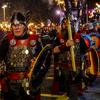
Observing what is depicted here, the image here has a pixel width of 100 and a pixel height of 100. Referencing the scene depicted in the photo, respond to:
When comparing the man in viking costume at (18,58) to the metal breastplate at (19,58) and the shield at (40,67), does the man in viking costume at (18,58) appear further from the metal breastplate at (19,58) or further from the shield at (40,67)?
the shield at (40,67)

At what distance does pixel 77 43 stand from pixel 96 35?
24.3ft

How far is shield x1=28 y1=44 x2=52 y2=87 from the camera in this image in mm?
5652

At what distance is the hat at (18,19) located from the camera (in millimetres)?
5992

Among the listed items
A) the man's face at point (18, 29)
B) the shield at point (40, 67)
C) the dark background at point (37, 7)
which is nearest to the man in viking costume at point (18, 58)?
the man's face at point (18, 29)

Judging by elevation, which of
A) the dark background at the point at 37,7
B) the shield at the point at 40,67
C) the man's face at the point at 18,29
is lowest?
the shield at the point at 40,67

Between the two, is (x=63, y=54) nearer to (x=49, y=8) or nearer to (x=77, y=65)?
(x=77, y=65)

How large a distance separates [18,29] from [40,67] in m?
0.68

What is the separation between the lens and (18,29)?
5.92 m

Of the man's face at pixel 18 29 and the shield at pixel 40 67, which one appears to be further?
the man's face at pixel 18 29

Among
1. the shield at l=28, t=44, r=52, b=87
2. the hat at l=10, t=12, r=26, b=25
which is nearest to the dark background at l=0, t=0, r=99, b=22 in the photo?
the hat at l=10, t=12, r=26, b=25

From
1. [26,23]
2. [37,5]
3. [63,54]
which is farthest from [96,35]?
[37,5]

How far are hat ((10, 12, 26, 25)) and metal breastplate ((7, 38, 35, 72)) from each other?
0.37 metres

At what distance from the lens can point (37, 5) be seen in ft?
233

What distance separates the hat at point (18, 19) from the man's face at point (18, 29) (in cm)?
6
